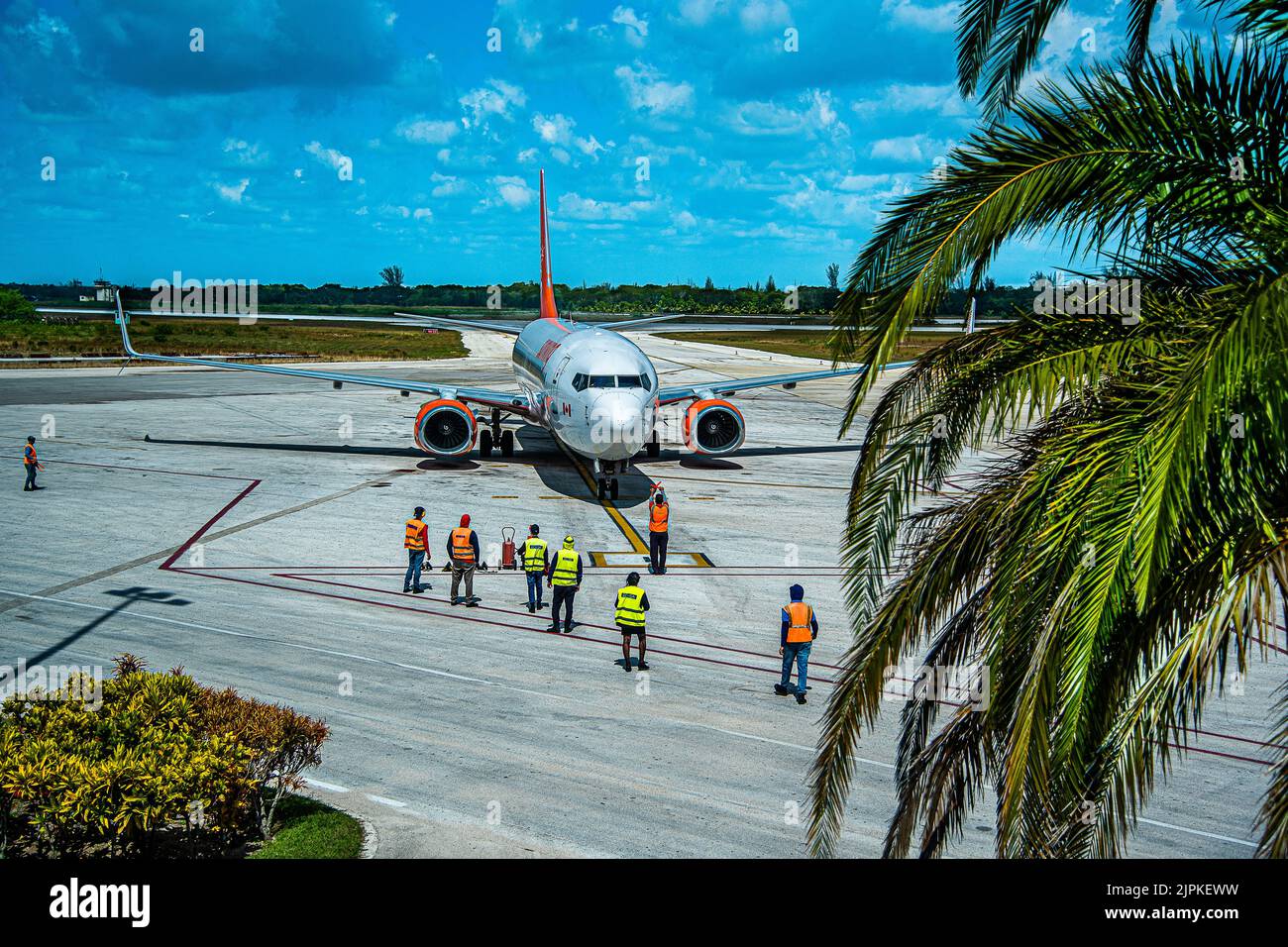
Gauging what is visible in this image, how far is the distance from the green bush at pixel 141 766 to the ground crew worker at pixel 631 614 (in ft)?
21.4

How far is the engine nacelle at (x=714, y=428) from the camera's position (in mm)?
37781

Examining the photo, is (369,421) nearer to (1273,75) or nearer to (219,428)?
(219,428)

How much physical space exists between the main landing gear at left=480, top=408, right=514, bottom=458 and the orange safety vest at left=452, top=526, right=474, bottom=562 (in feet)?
61.8

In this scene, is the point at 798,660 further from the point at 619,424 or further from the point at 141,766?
the point at 619,424

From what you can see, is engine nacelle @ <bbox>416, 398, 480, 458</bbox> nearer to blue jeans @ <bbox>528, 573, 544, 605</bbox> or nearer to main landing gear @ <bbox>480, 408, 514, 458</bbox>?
main landing gear @ <bbox>480, 408, 514, 458</bbox>

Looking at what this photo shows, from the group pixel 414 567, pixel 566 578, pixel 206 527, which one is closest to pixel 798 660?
pixel 566 578

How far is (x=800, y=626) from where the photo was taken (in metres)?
16.8

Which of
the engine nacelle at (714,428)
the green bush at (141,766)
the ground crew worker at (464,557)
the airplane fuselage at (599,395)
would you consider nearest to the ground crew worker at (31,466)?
the airplane fuselage at (599,395)

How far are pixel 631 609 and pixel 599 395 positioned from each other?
496 inches

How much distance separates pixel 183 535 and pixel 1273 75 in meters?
26.7
